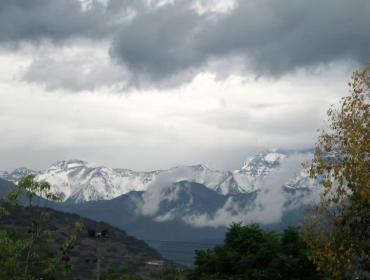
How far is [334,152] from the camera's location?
33.3m

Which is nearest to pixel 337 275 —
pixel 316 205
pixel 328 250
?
pixel 328 250

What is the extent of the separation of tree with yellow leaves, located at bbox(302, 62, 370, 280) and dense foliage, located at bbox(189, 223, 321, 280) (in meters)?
24.3

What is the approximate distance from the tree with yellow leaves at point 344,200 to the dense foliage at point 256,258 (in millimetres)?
24289

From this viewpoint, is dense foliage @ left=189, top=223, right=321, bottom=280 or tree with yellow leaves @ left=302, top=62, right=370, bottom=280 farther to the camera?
dense foliage @ left=189, top=223, right=321, bottom=280

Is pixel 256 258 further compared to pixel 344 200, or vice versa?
pixel 256 258

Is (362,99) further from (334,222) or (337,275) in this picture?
(337,275)

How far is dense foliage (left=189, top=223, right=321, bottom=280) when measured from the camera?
5808 centimetres

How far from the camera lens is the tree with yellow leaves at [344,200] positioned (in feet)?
101

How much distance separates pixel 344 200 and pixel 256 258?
30217 millimetres

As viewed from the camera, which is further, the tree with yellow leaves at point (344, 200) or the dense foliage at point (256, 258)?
the dense foliage at point (256, 258)

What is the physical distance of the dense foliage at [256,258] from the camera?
5808 centimetres

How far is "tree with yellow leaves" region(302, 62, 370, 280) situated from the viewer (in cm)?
3066

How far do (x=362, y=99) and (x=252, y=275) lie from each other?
31.0 m

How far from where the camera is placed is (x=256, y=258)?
6088cm
